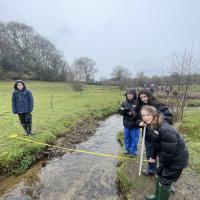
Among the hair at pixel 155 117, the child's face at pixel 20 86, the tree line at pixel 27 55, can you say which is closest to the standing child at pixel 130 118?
the hair at pixel 155 117

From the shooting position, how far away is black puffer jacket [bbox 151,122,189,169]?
3738 mm

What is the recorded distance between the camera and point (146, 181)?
5531mm

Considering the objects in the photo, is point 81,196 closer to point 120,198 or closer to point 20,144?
point 120,198

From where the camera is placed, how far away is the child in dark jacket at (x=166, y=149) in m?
3.75

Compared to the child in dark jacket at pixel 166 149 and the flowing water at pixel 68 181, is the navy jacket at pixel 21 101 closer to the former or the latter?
the flowing water at pixel 68 181

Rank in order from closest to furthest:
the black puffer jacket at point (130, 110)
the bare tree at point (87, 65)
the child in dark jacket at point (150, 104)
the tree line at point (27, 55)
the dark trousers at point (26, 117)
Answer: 1. the child in dark jacket at point (150, 104)
2. the black puffer jacket at point (130, 110)
3. the dark trousers at point (26, 117)
4. the tree line at point (27, 55)
5. the bare tree at point (87, 65)

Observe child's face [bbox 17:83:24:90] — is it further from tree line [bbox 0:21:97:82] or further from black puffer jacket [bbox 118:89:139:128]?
tree line [bbox 0:21:97:82]

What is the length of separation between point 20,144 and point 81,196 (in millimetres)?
3635

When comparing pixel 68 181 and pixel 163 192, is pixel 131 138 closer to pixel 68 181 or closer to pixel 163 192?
pixel 68 181

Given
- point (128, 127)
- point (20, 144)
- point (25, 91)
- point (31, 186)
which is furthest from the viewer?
point (25, 91)

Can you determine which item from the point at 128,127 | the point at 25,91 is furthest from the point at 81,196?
the point at 25,91

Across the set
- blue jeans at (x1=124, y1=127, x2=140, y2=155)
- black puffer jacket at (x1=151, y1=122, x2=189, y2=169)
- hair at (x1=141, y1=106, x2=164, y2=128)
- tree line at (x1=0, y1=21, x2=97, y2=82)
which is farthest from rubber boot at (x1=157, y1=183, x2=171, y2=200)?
tree line at (x1=0, y1=21, x2=97, y2=82)

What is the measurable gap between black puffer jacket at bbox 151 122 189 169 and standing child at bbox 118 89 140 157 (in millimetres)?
2292

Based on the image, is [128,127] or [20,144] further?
[20,144]
